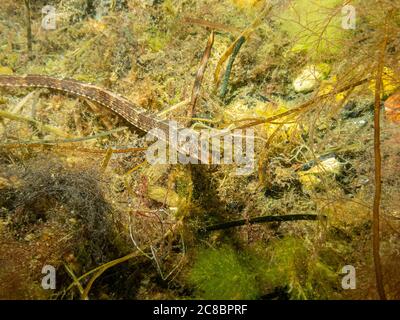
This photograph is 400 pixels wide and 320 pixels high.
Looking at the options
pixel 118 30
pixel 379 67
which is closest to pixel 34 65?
pixel 118 30

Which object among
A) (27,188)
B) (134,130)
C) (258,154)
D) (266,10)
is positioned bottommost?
(27,188)

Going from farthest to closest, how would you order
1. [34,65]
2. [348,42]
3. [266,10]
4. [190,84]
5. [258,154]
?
[34,65], [190,84], [266,10], [258,154], [348,42]

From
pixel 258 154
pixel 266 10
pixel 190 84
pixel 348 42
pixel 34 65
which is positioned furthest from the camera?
pixel 34 65

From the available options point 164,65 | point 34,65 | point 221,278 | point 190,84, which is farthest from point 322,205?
→ point 34,65

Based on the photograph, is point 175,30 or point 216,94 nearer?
point 216,94

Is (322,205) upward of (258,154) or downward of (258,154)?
downward
